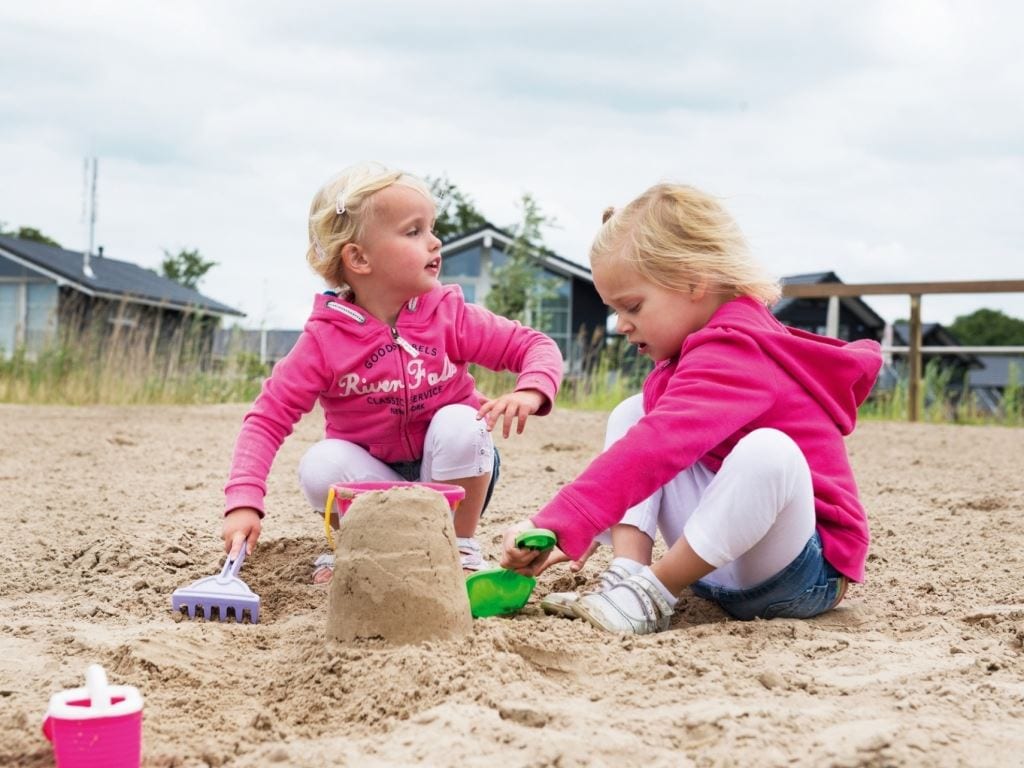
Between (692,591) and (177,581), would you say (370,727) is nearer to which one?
(692,591)

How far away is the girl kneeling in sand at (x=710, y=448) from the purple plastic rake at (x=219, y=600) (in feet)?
2.06

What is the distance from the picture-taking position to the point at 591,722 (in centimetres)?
152

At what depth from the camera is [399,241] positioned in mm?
2816

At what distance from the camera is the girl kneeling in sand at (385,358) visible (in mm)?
2797

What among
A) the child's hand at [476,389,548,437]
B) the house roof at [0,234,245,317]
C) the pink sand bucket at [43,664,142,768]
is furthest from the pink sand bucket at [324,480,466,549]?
the house roof at [0,234,245,317]

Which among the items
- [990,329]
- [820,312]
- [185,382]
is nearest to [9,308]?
[185,382]

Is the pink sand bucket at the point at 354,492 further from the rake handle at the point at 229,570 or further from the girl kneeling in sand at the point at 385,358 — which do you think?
the girl kneeling in sand at the point at 385,358

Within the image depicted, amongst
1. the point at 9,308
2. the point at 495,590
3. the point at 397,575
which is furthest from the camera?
the point at 9,308

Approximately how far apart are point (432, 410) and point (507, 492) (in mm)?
1395

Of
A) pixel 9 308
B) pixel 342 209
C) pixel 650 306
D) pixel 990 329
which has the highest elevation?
pixel 990 329

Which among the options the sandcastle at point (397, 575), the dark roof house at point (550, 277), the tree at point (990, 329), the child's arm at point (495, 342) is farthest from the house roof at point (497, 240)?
the tree at point (990, 329)

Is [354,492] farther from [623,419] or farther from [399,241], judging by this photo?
[399,241]

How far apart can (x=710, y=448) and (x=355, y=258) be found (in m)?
1.19

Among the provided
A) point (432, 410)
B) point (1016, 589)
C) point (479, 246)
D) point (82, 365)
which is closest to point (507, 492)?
point (432, 410)
